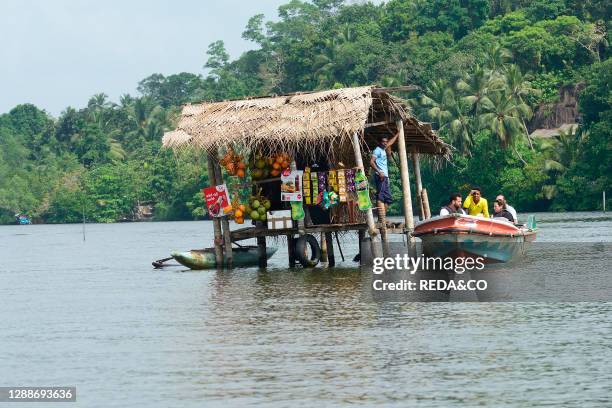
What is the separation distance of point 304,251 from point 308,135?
3.02 m

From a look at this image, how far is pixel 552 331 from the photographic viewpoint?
614 inches

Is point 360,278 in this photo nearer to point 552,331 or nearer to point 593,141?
point 552,331

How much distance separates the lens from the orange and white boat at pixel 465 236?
20.7 m

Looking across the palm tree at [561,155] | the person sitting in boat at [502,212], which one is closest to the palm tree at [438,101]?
the palm tree at [561,155]

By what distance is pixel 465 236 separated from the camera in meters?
20.8

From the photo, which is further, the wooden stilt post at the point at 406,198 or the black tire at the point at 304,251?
Answer: the black tire at the point at 304,251

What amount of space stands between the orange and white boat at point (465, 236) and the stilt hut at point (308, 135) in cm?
254

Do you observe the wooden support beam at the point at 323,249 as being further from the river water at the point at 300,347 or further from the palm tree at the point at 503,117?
the palm tree at the point at 503,117

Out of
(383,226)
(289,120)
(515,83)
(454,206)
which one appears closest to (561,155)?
(515,83)

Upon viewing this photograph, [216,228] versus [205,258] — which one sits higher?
[216,228]

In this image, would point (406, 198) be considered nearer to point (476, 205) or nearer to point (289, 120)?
point (476, 205)

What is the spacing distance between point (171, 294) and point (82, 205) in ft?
257

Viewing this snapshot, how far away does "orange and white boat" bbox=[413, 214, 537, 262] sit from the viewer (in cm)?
2072

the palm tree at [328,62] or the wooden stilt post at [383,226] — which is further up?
the palm tree at [328,62]
